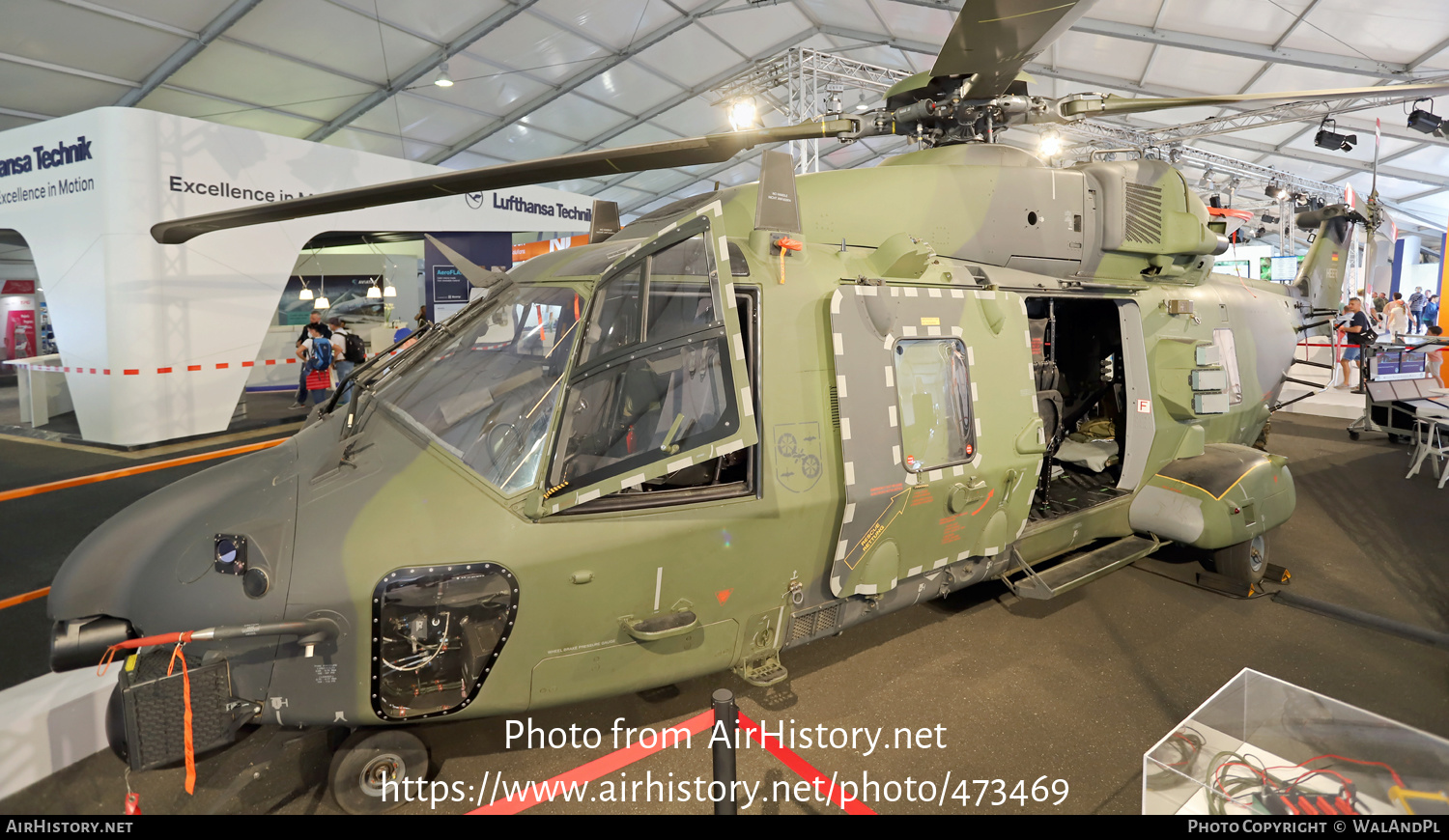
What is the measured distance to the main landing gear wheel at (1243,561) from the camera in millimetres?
4734

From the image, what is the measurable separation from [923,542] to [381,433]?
256 centimetres

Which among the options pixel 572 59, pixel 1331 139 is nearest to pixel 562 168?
pixel 572 59

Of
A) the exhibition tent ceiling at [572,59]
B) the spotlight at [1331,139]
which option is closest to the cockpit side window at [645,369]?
the exhibition tent ceiling at [572,59]

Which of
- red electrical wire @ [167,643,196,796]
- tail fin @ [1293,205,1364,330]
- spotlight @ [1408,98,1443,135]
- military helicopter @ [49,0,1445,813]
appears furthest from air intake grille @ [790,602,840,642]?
spotlight @ [1408,98,1443,135]

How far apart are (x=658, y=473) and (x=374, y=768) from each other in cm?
166

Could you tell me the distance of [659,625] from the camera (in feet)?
8.92

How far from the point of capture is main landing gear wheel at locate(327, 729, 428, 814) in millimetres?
2621

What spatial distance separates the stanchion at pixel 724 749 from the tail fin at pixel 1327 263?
821 cm

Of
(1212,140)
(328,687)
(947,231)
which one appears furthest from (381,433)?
(1212,140)

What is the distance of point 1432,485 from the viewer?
738 cm

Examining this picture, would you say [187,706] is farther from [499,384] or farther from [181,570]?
[499,384]

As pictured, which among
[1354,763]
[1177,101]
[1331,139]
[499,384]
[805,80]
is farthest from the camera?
[805,80]

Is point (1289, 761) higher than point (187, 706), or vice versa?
point (187, 706)

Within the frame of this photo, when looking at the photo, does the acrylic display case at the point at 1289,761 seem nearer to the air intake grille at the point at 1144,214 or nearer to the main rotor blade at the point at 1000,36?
the main rotor blade at the point at 1000,36
